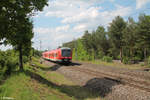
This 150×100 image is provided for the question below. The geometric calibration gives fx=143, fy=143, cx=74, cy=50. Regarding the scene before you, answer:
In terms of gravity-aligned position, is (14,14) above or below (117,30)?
below

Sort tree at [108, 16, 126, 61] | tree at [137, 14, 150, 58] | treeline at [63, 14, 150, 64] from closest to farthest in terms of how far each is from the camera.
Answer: tree at [137, 14, 150, 58] → treeline at [63, 14, 150, 64] → tree at [108, 16, 126, 61]

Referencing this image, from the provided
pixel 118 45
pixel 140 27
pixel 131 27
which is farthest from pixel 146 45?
pixel 118 45

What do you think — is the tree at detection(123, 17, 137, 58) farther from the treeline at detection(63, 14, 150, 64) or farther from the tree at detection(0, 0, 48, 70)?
the tree at detection(0, 0, 48, 70)

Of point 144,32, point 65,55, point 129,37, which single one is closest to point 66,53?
point 65,55

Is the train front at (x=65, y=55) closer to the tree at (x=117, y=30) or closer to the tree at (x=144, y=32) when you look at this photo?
the tree at (x=144, y=32)

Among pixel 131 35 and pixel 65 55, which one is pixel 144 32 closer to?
pixel 131 35

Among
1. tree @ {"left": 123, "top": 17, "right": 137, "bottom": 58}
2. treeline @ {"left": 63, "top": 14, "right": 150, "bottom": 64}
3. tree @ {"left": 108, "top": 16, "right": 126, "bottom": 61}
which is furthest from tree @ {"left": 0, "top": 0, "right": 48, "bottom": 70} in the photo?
tree @ {"left": 108, "top": 16, "right": 126, "bottom": 61}

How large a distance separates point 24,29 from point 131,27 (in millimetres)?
29230

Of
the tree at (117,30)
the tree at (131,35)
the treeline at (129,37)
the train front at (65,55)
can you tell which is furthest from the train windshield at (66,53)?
the tree at (117,30)

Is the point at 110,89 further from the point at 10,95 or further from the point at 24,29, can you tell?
the point at 24,29

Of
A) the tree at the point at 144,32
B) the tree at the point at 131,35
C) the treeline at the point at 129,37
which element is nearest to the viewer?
the tree at the point at 144,32

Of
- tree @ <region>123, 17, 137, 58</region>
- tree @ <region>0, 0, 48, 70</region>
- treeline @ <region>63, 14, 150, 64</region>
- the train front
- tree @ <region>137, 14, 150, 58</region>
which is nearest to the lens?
tree @ <region>0, 0, 48, 70</region>

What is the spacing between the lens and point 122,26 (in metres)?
36.7

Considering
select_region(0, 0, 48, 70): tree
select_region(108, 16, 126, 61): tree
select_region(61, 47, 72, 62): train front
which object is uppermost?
select_region(108, 16, 126, 61): tree
